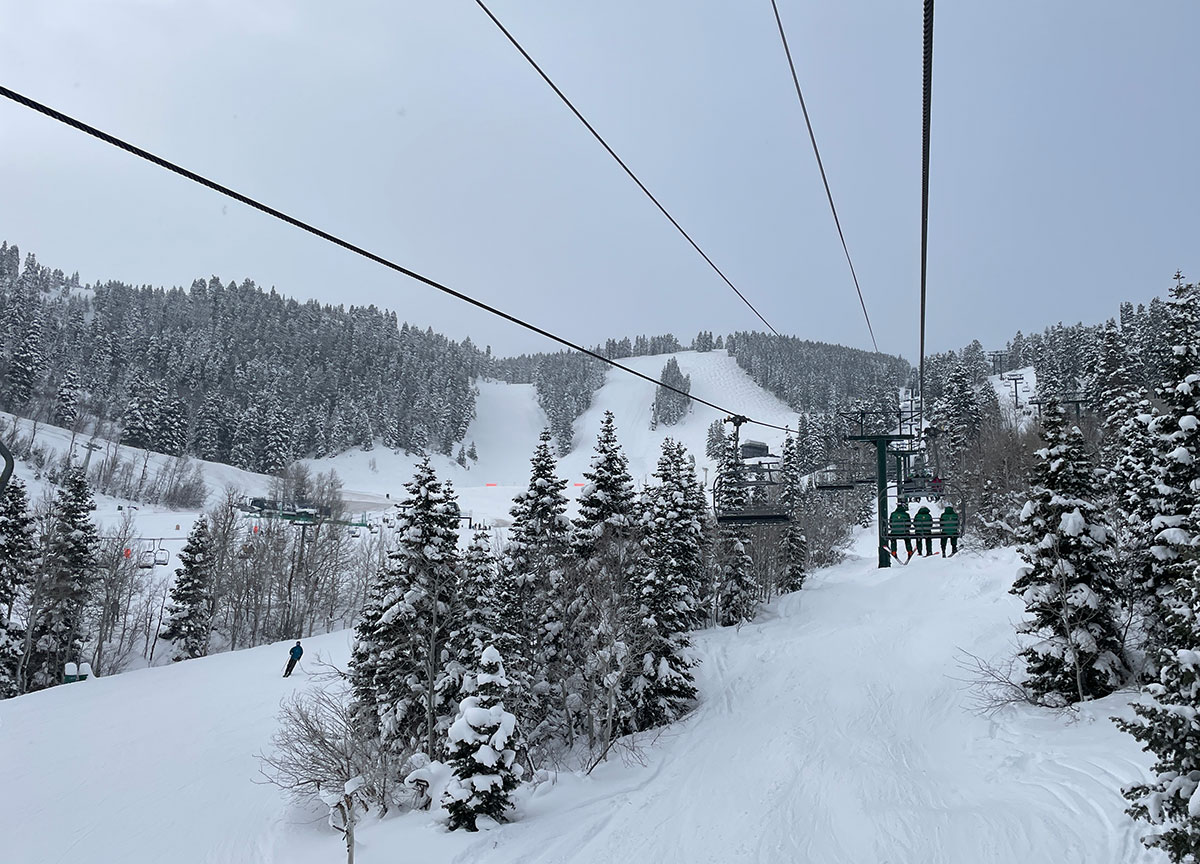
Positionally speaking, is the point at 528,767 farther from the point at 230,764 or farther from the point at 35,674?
the point at 35,674

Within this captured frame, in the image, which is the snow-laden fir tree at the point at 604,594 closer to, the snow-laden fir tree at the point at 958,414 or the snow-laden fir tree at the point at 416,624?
the snow-laden fir tree at the point at 416,624

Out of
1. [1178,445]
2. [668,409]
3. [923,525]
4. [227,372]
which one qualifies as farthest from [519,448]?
[1178,445]

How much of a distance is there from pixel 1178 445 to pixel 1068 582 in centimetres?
499

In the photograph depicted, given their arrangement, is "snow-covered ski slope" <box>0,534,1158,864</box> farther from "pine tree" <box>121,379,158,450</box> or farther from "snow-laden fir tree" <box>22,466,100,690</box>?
"pine tree" <box>121,379,158,450</box>

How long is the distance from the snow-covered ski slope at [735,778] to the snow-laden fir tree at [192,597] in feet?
37.7

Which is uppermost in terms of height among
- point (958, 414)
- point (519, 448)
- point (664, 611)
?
point (958, 414)

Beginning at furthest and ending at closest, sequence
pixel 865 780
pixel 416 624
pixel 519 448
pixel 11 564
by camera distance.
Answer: pixel 519 448
pixel 11 564
pixel 416 624
pixel 865 780

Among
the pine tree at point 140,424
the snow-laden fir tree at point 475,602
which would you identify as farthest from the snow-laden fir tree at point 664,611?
the pine tree at point 140,424

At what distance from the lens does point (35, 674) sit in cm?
3825

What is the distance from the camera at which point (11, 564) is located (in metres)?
33.4

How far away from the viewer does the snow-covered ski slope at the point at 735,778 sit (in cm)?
1479

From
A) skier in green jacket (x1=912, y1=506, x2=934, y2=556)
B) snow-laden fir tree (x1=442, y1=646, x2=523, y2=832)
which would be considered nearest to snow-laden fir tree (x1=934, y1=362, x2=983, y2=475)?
skier in green jacket (x1=912, y1=506, x2=934, y2=556)

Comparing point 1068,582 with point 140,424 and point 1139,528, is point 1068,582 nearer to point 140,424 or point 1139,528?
point 1139,528

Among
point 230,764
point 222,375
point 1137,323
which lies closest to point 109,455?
point 222,375
